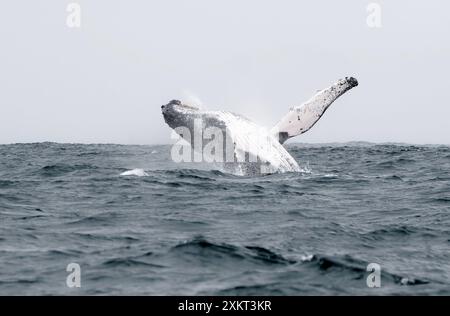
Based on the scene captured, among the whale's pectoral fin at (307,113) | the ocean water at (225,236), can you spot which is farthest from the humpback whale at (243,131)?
the ocean water at (225,236)

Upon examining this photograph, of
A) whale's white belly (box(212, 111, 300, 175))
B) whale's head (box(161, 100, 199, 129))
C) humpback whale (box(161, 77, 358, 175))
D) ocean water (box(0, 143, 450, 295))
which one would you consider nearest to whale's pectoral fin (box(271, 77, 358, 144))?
humpback whale (box(161, 77, 358, 175))

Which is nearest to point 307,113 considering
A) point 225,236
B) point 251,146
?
point 251,146

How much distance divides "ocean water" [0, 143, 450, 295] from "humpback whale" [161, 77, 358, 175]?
0.53 metres

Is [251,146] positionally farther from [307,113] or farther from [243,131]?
[307,113]

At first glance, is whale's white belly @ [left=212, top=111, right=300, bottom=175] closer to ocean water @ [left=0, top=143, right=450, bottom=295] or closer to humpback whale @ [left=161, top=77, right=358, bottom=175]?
humpback whale @ [left=161, top=77, right=358, bottom=175]

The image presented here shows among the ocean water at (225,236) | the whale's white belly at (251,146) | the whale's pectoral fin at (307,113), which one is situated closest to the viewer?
the ocean water at (225,236)

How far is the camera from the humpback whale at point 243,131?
692 inches

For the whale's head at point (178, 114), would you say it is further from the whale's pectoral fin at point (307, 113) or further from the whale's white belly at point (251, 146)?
the whale's pectoral fin at point (307, 113)

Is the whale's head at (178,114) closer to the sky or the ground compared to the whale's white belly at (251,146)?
closer to the sky

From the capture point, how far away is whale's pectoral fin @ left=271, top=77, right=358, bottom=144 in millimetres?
18594

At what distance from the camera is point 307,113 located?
61.2 ft

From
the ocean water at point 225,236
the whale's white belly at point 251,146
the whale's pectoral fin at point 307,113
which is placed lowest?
the ocean water at point 225,236

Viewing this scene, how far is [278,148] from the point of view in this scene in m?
Answer: 18.4

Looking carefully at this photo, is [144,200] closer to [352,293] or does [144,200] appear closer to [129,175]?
[129,175]
